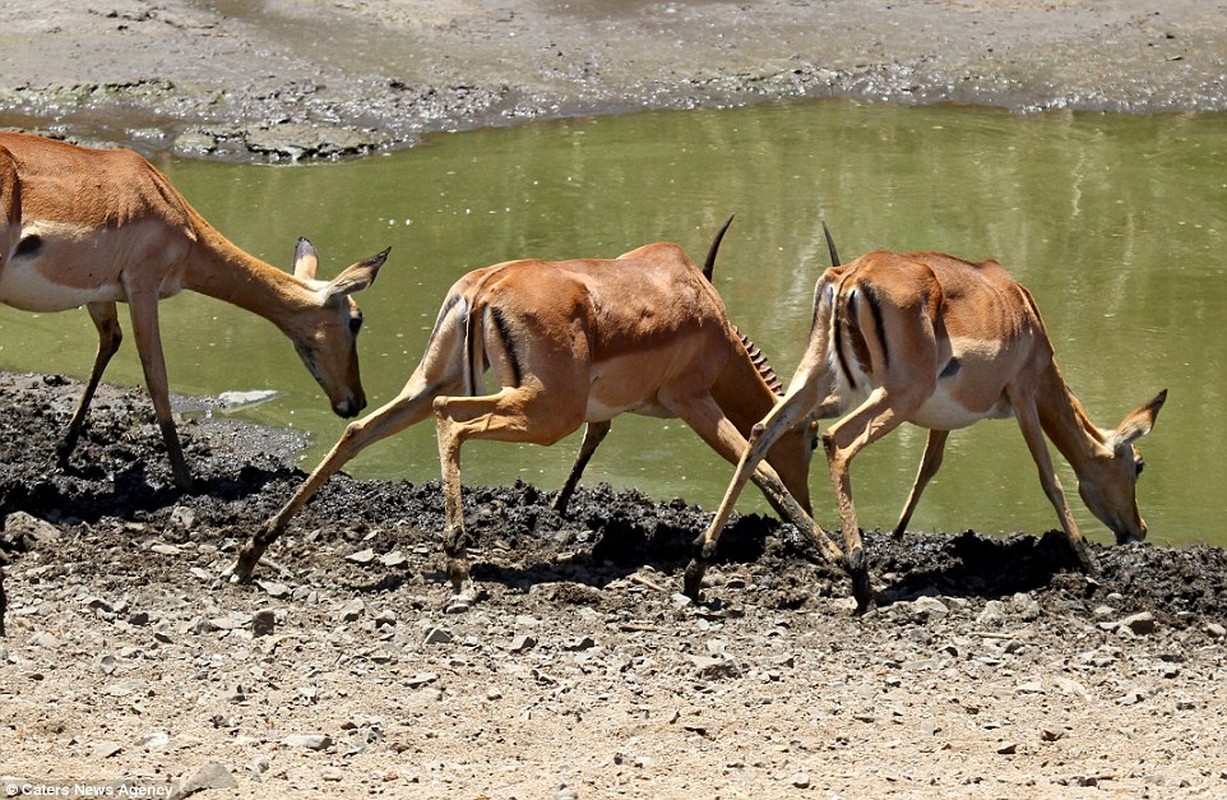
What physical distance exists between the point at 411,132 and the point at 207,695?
11.9 m

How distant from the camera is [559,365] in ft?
25.8

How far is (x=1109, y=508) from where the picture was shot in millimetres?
9055

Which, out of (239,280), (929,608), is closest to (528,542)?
(929,608)

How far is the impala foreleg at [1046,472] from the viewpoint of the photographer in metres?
8.12

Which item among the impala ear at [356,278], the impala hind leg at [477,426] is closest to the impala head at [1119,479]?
the impala hind leg at [477,426]

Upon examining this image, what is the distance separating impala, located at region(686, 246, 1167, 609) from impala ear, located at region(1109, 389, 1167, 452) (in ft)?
0.58

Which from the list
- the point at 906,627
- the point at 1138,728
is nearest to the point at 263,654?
the point at 906,627

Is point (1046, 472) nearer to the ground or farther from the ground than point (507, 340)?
nearer to the ground

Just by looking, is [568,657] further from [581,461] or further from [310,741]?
[581,461]

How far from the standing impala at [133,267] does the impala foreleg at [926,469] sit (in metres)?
2.94

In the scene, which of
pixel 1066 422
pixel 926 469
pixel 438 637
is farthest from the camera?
pixel 926 469

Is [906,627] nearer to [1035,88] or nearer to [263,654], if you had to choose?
[263,654]

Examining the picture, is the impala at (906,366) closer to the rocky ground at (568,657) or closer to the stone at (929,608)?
the stone at (929,608)

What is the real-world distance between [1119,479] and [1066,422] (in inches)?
16.0
